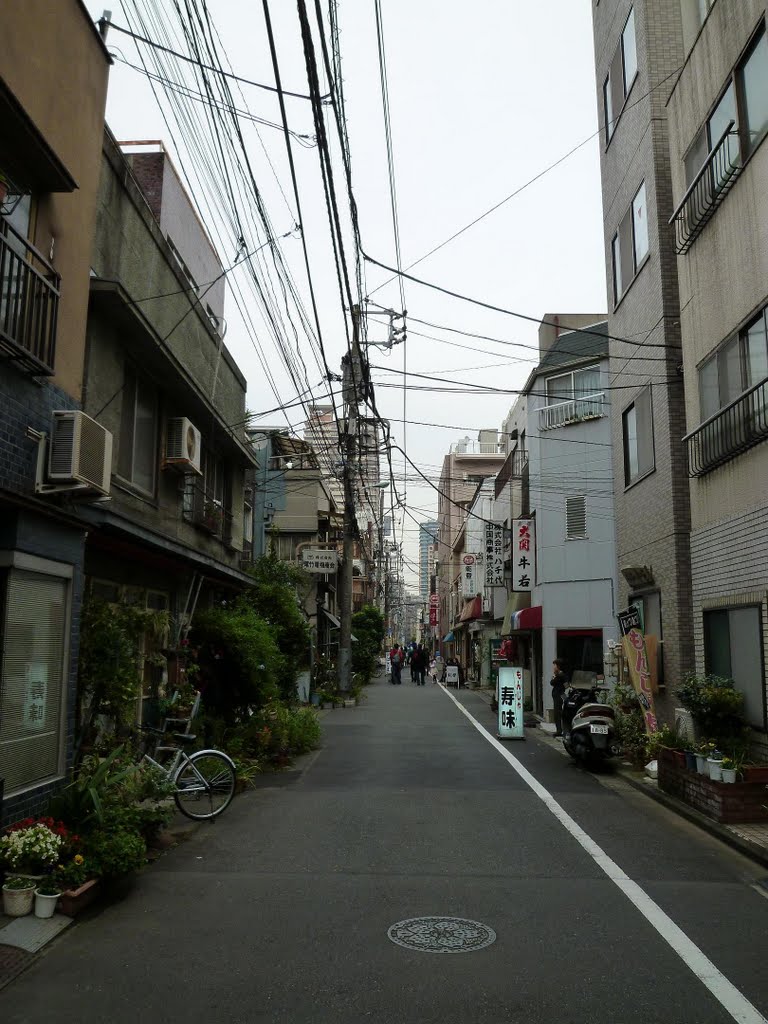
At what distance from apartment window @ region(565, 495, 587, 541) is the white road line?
15283 millimetres

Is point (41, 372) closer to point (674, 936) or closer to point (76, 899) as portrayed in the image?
point (76, 899)

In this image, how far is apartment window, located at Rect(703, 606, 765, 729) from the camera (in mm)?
10227

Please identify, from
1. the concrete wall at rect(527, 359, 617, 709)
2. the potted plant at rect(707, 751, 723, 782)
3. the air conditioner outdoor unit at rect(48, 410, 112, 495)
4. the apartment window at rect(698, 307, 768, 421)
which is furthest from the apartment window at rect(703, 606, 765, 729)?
the concrete wall at rect(527, 359, 617, 709)

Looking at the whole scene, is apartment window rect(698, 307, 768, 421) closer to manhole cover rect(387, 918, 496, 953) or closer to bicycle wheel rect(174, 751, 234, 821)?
manhole cover rect(387, 918, 496, 953)

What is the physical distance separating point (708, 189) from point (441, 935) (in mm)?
10286

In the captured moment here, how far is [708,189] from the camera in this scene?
11711 millimetres

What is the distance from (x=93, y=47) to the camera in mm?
9141

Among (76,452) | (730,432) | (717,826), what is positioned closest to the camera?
(76,452)

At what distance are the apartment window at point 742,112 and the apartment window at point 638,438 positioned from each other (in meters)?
4.83

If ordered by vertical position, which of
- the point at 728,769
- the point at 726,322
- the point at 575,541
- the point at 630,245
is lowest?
the point at 728,769

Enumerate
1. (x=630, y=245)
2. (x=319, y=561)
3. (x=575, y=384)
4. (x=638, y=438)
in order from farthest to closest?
(x=319, y=561) < (x=575, y=384) < (x=630, y=245) < (x=638, y=438)

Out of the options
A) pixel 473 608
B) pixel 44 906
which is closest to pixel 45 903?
pixel 44 906

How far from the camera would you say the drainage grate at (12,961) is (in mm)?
5008

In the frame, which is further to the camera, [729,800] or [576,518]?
[576,518]
